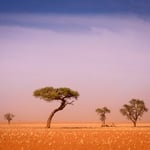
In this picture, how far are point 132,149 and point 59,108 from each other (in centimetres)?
5599

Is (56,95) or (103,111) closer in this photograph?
(56,95)

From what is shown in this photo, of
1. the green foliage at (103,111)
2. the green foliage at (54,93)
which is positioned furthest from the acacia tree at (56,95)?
the green foliage at (103,111)

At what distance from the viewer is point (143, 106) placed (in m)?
116

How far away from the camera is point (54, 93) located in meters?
79.7

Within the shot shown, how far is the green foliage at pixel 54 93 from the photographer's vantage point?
260 feet

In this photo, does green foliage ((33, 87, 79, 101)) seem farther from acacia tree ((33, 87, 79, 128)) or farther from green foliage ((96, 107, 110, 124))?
green foliage ((96, 107, 110, 124))

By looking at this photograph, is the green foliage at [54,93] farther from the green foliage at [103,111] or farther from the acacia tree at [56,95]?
the green foliage at [103,111]

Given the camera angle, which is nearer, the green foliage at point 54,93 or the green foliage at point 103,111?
the green foliage at point 54,93

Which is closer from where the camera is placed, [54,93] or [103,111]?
[54,93]

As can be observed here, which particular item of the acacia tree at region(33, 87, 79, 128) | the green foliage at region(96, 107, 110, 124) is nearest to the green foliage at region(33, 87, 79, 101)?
the acacia tree at region(33, 87, 79, 128)

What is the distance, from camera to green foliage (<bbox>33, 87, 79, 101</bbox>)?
260 feet

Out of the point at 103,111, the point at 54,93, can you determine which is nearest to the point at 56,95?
the point at 54,93

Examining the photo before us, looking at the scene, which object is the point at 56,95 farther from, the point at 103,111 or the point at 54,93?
the point at 103,111

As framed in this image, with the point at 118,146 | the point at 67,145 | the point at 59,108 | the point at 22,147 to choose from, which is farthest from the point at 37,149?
the point at 59,108
